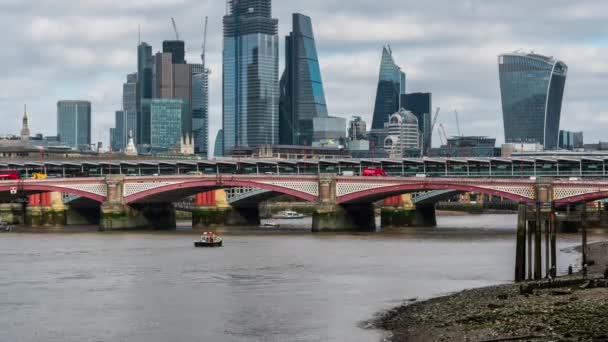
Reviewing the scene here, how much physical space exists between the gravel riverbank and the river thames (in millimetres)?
1926

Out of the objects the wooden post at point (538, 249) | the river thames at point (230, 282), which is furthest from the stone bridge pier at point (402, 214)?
the wooden post at point (538, 249)

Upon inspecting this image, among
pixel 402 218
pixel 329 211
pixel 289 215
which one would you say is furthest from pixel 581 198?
pixel 289 215

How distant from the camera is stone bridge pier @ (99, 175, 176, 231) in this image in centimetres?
11238

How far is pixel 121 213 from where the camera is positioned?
113 meters

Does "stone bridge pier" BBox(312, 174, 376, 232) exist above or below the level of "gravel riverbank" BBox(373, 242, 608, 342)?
above

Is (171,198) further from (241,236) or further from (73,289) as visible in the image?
(73,289)

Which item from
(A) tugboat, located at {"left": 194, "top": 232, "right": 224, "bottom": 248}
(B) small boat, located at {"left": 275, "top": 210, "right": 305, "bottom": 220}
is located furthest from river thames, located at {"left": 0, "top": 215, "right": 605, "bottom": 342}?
(B) small boat, located at {"left": 275, "top": 210, "right": 305, "bottom": 220}

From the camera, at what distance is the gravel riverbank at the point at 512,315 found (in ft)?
117

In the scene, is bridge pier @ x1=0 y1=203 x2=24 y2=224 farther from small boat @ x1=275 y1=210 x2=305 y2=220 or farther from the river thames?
the river thames

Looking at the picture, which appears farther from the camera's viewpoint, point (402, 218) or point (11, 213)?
point (11, 213)

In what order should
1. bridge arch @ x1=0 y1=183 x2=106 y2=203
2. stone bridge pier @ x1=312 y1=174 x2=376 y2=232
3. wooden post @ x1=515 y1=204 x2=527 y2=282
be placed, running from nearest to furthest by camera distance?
wooden post @ x1=515 y1=204 x2=527 y2=282 < stone bridge pier @ x1=312 y1=174 x2=376 y2=232 < bridge arch @ x1=0 y1=183 x2=106 y2=203

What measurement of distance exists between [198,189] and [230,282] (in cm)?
5700

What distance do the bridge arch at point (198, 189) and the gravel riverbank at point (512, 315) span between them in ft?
195

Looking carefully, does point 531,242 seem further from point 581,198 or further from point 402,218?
point 402,218
